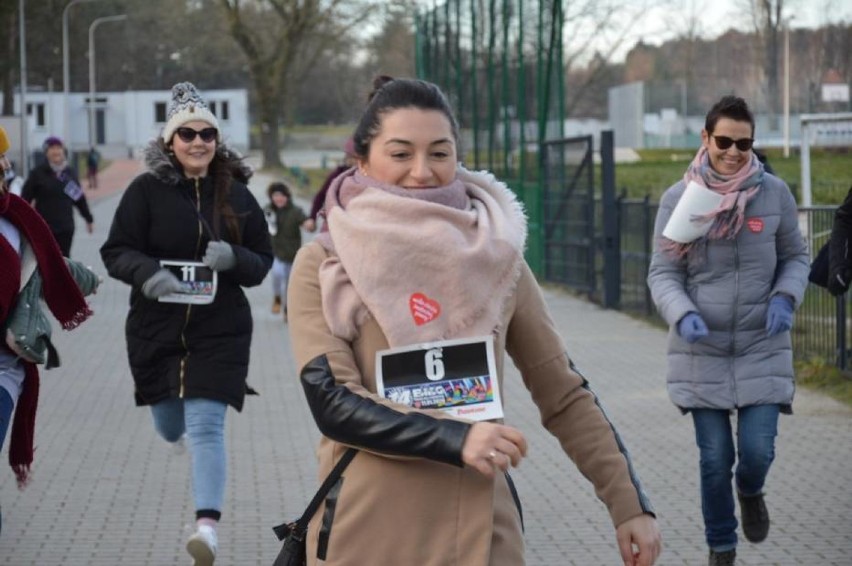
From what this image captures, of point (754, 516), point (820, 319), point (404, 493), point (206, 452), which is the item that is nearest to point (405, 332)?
point (404, 493)

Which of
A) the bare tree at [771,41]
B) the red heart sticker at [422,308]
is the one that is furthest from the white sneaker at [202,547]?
the bare tree at [771,41]

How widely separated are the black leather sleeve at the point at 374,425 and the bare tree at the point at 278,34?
1967 inches

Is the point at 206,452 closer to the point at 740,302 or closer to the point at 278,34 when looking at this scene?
the point at 740,302

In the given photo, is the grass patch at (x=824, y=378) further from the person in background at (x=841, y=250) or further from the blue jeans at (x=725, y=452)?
the blue jeans at (x=725, y=452)

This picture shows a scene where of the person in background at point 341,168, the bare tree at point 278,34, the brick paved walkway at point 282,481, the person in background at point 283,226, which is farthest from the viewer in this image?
the bare tree at point 278,34

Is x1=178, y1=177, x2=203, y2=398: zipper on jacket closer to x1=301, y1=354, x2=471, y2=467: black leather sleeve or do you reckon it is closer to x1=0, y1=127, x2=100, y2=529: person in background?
x1=0, y1=127, x2=100, y2=529: person in background

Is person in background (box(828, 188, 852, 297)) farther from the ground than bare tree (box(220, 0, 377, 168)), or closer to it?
closer to it

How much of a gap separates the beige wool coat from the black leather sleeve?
0.9 inches

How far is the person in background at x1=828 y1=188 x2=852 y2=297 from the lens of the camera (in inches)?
233

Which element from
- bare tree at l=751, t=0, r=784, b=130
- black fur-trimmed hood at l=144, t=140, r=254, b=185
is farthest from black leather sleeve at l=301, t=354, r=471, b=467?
bare tree at l=751, t=0, r=784, b=130

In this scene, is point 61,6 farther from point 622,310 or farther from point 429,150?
point 429,150

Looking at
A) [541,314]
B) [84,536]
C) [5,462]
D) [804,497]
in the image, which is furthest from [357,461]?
[5,462]

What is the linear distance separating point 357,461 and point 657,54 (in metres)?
48.8

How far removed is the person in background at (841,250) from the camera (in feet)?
19.4
